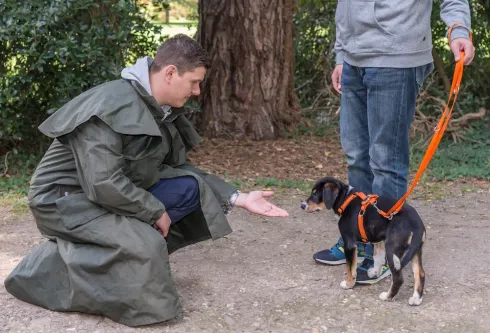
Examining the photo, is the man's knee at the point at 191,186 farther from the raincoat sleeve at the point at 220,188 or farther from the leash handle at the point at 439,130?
the leash handle at the point at 439,130

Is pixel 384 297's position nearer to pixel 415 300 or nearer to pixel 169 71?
pixel 415 300

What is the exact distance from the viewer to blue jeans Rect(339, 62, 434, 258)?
4383 mm

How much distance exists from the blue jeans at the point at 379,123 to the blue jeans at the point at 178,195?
105cm

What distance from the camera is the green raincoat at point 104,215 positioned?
3.93 meters

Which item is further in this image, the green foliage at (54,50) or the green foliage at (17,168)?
the green foliage at (17,168)

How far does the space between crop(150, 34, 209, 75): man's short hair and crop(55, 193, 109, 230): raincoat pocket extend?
0.81 metres

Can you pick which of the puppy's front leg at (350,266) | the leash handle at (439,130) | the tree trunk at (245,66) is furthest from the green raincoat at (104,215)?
the tree trunk at (245,66)

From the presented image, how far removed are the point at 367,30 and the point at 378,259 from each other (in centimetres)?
137

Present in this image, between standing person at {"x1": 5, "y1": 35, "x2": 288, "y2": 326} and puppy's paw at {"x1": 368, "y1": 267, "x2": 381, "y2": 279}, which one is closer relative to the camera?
standing person at {"x1": 5, "y1": 35, "x2": 288, "y2": 326}

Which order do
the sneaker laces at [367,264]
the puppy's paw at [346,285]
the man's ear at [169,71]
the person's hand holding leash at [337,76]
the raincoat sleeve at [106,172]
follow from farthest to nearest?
1. the person's hand holding leash at [337,76]
2. the sneaker laces at [367,264]
3. the puppy's paw at [346,285]
4. the man's ear at [169,71]
5. the raincoat sleeve at [106,172]

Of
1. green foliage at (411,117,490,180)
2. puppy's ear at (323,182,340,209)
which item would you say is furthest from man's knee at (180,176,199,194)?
green foliage at (411,117,490,180)

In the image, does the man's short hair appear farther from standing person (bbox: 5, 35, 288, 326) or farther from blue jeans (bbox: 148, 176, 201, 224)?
blue jeans (bbox: 148, 176, 201, 224)

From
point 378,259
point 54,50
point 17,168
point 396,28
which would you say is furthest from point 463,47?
point 17,168

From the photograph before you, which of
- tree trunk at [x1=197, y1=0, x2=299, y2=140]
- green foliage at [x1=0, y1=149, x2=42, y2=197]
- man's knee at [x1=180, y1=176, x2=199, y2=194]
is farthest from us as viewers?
tree trunk at [x1=197, y1=0, x2=299, y2=140]
